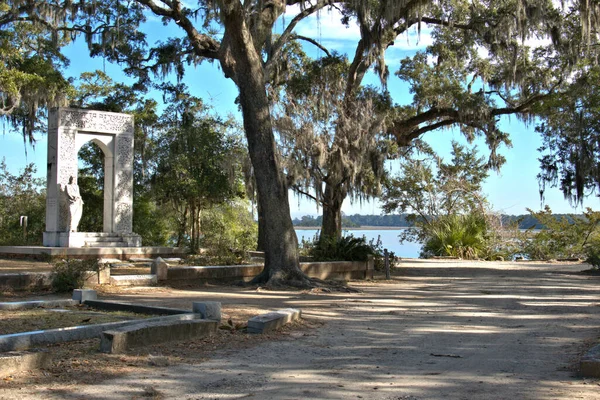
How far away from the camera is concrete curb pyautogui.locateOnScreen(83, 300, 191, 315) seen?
8062 mm

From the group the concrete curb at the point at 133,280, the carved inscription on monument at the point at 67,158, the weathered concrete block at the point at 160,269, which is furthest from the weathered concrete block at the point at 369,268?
the carved inscription on monument at the point at 67,158

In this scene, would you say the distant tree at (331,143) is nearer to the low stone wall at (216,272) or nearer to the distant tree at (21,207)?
the low stone wall at (216,272)

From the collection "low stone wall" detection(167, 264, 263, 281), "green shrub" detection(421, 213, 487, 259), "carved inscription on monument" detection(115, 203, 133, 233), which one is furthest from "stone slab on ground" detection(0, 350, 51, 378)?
"green shrub" detection(421, 213, 487, 259)

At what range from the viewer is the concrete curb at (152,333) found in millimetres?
5895

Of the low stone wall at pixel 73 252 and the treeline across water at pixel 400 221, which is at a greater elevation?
the treeline across water at pixel 400 221

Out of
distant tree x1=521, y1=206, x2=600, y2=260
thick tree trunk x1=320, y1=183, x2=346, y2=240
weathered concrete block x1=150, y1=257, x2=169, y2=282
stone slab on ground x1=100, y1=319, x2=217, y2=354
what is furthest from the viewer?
distant tree x1=521, y1=206, x2=600, y2=260

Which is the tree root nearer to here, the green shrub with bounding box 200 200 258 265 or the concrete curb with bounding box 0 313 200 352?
the concrete curb with bounding box 0 313 200 352

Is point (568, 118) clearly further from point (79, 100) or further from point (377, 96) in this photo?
point (79, 100)

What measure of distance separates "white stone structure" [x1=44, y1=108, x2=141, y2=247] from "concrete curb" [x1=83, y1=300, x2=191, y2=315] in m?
12.0

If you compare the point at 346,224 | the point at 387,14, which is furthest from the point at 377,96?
the point at 346,224

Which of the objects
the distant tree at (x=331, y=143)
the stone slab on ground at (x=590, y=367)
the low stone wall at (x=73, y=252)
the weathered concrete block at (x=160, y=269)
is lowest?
the stone slab on ground at (x=590, y=367)

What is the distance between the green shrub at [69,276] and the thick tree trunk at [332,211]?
8.79m

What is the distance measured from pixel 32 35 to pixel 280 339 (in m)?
21.1

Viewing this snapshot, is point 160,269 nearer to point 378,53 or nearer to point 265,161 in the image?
point 265,161
